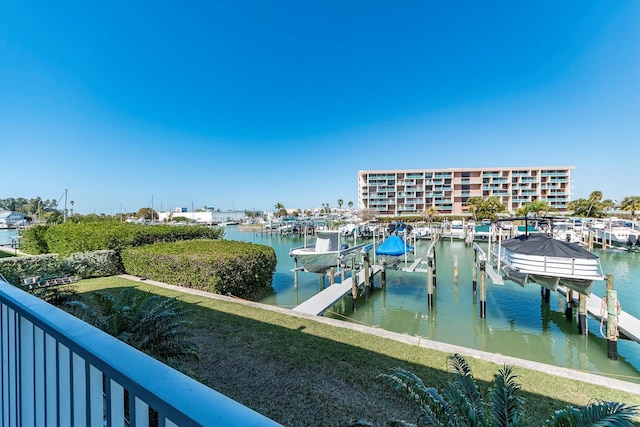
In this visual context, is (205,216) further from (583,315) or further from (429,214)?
(583,315)

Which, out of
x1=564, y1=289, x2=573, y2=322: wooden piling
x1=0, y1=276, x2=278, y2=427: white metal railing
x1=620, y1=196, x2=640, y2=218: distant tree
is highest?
x1=620, y1=196, x2=640, y2=218: distant tree

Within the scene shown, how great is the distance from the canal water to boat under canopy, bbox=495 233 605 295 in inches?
77.6

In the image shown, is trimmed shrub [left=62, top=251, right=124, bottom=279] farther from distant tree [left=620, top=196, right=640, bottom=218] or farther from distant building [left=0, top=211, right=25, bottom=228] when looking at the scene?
distant building [left=0, top=211, right=25, bottom=228]

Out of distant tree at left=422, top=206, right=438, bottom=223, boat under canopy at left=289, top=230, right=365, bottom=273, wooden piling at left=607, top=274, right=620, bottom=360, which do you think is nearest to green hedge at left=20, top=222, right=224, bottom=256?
boat under canopy at left=289, top=230, right=365, bottom=273

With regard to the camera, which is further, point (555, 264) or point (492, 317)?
point (492, 317)

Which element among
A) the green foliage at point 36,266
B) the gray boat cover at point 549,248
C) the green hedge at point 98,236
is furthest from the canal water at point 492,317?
the green foliage at point 36,266

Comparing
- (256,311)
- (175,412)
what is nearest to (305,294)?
(256,311)

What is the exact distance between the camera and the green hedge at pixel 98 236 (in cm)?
1371

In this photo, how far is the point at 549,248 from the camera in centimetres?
864

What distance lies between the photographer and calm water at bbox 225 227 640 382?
8.64m

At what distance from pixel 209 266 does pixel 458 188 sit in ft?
224

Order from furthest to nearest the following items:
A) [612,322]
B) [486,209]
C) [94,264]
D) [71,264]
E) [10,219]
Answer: [10,219], [486,209], [94,264], [71,264], [612,322]

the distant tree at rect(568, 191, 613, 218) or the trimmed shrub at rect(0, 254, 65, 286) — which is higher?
the distant tree at rect(568, 191, 613, 218)

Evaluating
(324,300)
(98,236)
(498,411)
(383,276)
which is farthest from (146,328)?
(383,276)
